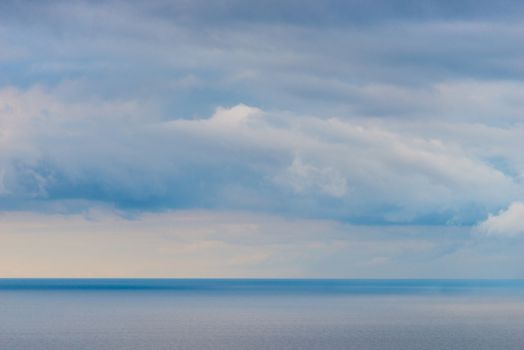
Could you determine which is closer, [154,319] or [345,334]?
[345,334]

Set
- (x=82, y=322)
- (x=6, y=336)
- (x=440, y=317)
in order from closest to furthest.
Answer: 1. (x=6, y=336)
2. (x=82, y=322)
3. (x=440, y=317)

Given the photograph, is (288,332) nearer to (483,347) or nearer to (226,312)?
(483,347)

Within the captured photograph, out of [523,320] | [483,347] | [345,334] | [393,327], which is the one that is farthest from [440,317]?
[483,347]

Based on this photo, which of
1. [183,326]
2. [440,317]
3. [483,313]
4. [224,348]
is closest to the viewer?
[224,348]

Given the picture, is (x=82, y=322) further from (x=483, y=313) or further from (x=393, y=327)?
(x=483, y=313)

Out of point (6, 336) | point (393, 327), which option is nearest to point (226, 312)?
point (393, 327)

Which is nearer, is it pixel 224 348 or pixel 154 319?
A: pixel 224 348

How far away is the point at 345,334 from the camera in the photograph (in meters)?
119

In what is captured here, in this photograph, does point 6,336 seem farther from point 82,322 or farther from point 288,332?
point 288,332

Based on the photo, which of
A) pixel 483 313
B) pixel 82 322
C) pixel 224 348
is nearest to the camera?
pixel 224 348

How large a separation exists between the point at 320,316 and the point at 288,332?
38807 mm

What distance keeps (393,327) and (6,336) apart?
5680 centimetres

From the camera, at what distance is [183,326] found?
429ft

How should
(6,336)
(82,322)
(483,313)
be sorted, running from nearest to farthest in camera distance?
1. (6,336)
2. (82,322)
3. (483,313)
